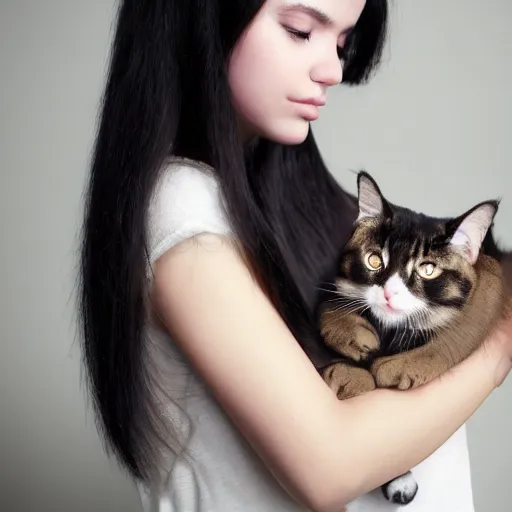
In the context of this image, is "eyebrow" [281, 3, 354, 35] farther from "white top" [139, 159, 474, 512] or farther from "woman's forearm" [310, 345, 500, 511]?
"woman's forearm" [310, 345, 500, 511]

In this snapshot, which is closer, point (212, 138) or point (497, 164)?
point (212, 138)

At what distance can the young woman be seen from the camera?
0.62m

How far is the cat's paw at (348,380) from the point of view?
2.11 feet

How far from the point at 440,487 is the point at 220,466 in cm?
19

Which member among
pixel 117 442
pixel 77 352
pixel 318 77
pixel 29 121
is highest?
pixel 318 77

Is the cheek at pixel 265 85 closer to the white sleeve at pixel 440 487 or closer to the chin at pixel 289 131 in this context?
the chin at pixel 289 131

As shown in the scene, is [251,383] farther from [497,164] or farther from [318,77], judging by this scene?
[497,164]

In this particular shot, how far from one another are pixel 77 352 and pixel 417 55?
0.67m

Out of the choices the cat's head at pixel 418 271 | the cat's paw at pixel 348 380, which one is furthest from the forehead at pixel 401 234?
the cat's paw at pixel 348 380

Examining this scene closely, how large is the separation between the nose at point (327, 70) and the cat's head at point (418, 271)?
9 cm

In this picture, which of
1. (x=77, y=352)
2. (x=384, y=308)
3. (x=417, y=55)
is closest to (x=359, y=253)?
(x=384, y=308)

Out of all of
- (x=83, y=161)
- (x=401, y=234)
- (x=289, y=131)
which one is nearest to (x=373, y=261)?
(x=401, y=234)

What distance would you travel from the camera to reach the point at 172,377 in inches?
28.7

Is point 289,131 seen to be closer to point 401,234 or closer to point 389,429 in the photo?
point 401,234
